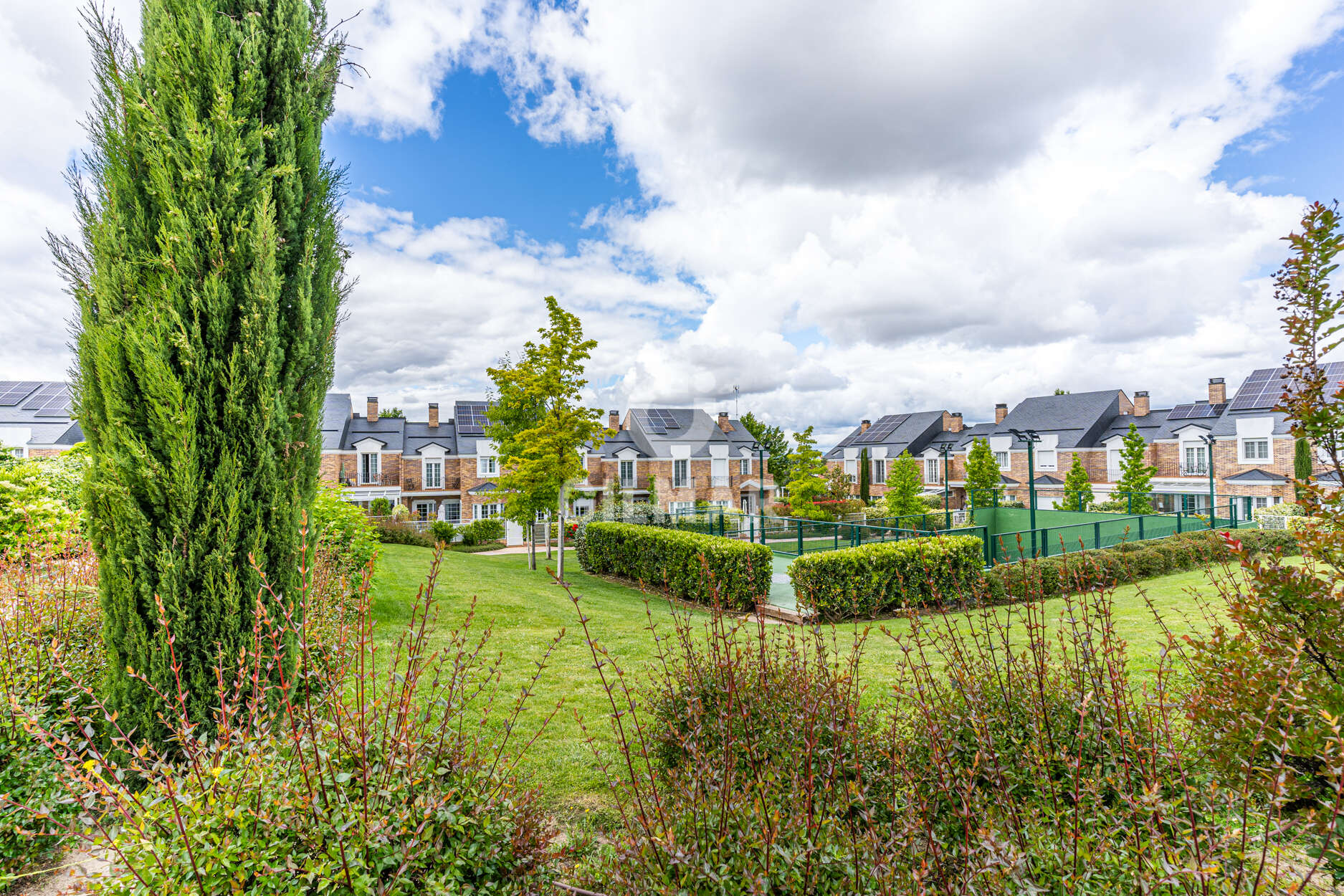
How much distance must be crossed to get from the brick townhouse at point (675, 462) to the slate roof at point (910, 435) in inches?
417

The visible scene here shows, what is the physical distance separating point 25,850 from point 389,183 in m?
6.39

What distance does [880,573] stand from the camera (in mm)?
10383

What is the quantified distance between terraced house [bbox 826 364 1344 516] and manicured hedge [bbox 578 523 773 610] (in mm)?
16247

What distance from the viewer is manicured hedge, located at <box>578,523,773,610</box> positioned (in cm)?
1098

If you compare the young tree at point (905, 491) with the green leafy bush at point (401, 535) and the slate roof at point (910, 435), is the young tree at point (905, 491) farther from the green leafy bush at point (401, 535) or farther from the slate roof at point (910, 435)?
the green leafy bush at point (401, 535)

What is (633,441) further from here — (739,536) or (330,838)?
(330,838)

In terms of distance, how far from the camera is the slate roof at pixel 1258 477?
27.8m

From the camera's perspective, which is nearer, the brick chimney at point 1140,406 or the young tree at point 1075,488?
the young tree at point 1075,488

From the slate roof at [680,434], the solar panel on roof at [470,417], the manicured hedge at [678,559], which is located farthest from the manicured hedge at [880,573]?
the solar panel on roof at [470,417]

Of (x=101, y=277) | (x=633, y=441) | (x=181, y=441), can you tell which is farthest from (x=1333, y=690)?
(x=633, y=441)

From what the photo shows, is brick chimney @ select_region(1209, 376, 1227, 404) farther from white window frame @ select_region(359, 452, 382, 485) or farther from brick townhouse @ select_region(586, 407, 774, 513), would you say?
white window frame @ select_region(359, 452, 382, 485)

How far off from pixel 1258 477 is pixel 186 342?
3998cm

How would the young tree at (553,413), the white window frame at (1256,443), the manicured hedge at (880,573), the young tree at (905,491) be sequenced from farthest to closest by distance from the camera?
the white window frame at (1256,443)
the young tree at (905,491)
the young tree at (553,413)
the manicured hedge at (880,573)

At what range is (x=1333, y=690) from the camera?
2.37 meters
